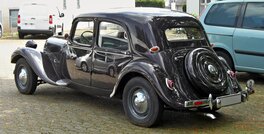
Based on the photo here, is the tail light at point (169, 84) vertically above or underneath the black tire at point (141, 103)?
above

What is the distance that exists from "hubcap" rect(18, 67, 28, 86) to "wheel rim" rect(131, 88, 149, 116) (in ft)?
9.11

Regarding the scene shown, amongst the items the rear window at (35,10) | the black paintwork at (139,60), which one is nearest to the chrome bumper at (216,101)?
the black paintwork at (139,60)

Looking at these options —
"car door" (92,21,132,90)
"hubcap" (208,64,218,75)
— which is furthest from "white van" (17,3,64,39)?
"hubcap" (208,64,218,75)

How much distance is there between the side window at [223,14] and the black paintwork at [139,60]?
8.65 ft

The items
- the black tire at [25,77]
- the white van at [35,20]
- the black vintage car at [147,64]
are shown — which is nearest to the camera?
the black vintage car at [147,64]

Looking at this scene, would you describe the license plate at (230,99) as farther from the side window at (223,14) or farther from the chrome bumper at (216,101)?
the side window at (223,14)

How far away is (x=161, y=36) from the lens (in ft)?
21.3

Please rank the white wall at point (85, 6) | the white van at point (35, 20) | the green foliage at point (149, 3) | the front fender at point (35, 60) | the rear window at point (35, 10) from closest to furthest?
the front fender at point (35, 60) < the white van at point (35, 20) < the rear window at point (35, 10) < the white wall at point (85, 6) < the green foliage at point (149, 3)

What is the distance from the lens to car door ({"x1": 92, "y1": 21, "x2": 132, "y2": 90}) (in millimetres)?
6703

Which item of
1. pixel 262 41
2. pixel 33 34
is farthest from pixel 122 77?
pixel 33 34

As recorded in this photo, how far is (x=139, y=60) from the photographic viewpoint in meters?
6.38

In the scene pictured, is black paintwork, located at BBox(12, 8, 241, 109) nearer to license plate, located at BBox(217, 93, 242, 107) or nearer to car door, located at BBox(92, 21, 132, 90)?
car door, located at BBox(92, 21, 132, 90)

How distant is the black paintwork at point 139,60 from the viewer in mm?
6105

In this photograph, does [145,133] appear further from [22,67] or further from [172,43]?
[22,67]
